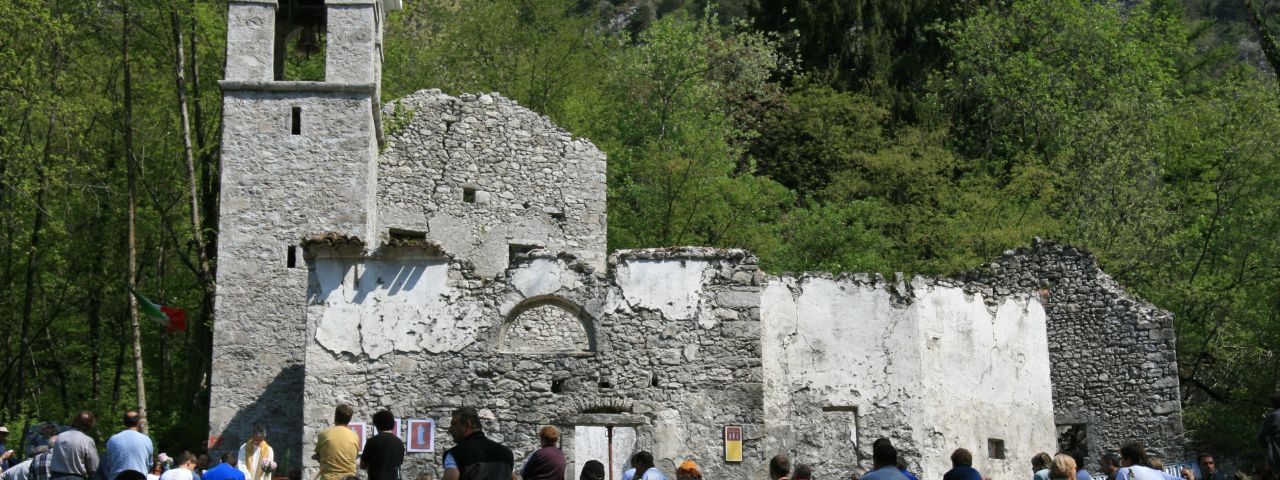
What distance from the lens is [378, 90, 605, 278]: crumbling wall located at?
24859 millimetres

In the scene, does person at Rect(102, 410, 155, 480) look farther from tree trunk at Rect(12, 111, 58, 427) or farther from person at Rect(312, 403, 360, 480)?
tree trunk at Rect(12, 111, 58, 427)

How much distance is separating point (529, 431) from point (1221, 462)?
16163 mm

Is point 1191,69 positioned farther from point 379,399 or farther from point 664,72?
point 379,399

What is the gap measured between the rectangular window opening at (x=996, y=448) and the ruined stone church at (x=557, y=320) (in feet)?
0.08

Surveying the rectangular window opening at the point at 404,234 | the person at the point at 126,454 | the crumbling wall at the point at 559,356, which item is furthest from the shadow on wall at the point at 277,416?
the person at the point at 126,454

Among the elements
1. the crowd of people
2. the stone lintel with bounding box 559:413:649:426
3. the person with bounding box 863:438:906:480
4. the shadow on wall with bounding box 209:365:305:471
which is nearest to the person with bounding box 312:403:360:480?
the crowd of people

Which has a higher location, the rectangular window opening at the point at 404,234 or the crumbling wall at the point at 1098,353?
the rectangular window opening at the point at 404,234

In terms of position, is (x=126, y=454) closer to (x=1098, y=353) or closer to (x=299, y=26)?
(x=299, y=26)

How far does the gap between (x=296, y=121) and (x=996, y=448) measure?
11.3 meters

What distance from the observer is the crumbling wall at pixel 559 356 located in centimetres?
1867

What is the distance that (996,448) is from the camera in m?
22.2

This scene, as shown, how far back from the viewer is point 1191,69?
141ft

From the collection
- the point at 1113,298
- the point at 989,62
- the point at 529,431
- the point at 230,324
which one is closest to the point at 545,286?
the point at 529,431

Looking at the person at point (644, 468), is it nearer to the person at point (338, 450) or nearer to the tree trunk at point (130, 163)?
the person at point (338, 450)
